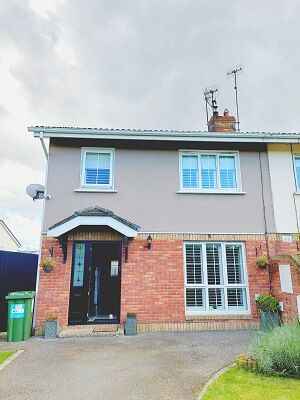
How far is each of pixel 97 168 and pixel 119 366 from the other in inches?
225

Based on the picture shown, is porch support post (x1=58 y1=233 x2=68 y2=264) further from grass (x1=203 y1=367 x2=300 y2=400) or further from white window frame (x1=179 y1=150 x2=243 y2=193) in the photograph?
grass (x1=203 y1=367 x2=300 y2=400)

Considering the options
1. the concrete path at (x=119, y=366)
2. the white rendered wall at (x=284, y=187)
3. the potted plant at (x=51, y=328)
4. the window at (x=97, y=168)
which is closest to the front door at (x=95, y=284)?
the potted plant at (x=51, y=328)

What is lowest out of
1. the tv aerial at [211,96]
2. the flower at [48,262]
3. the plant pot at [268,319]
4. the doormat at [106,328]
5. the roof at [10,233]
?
the doormat at [106,328]

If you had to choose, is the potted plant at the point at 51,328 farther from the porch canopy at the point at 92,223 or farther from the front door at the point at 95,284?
the porch canopy at the point at 92,223

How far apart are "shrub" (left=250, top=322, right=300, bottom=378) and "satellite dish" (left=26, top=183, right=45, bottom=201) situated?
290 inches

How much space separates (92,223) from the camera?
24.8ft

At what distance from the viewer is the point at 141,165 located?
29.0 feet

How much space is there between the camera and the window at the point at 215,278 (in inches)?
319

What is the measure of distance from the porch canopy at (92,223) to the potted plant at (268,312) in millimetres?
4179

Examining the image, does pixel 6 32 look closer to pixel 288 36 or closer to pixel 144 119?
pixel 144 119

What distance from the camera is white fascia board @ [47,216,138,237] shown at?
7473mm

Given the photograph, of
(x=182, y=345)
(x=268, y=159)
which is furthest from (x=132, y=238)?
(x=268, y=159)

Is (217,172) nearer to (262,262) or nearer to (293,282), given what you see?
(262,262)

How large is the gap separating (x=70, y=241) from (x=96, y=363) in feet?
12.3
